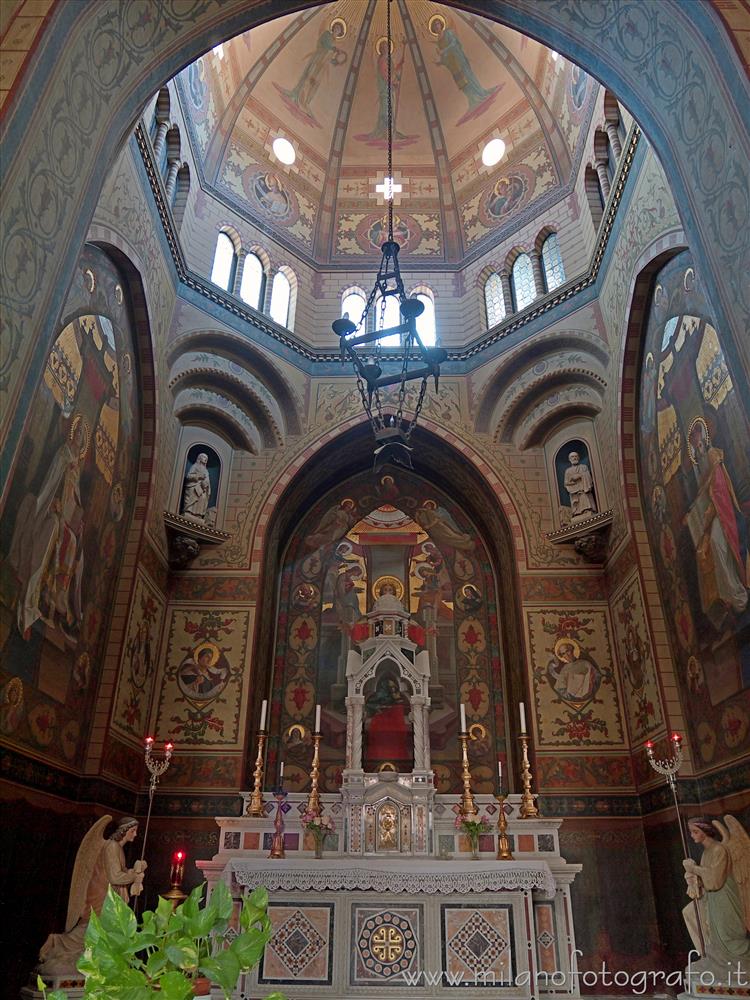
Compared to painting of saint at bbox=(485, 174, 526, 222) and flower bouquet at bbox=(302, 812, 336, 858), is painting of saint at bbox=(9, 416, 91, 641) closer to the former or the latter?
flower bouquet at bbox=(302, 812, 336, 858)

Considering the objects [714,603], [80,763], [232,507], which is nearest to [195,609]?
[232,507]

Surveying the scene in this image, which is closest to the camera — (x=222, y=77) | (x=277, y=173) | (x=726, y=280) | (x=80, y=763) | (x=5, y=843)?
(x=726, y=280)

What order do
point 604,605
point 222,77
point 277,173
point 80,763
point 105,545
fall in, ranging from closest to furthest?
point 80,763 < point 105,545 < point 604,605 < point 222,77 < point 277,173

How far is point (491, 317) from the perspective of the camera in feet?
52.0

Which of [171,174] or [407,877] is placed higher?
[171,174]

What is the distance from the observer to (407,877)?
7266 millimetres

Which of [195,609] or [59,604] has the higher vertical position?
[195,609]

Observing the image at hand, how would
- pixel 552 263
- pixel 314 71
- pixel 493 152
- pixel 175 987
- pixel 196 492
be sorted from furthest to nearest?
pixel 314 71, pixel 493 152, pixel 552 263, pixel 196 492, pixel 175 987

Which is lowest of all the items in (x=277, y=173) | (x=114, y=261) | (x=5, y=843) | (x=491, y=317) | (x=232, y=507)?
(x=5, y=843)

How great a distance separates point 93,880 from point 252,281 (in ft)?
38.9

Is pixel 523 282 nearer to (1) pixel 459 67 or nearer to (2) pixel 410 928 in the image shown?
(1) pixel 459 67

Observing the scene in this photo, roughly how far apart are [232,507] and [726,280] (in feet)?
31.8

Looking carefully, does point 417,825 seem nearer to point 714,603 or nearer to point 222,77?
point 714,603

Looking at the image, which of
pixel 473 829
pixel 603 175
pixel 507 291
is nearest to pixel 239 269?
pixel 507 291
